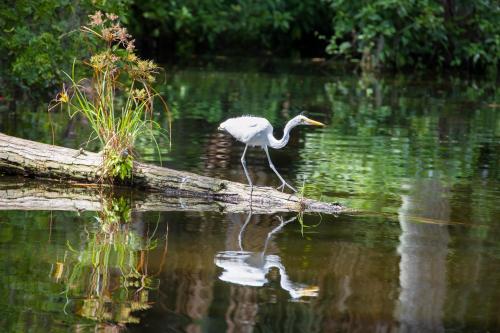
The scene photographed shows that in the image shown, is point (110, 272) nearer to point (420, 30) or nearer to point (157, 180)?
point (157, 180)

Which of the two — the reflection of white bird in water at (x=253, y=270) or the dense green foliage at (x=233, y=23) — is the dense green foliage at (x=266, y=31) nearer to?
the dense green foliage at (x=233, y=23)

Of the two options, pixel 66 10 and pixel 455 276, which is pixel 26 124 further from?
pixel 455 276

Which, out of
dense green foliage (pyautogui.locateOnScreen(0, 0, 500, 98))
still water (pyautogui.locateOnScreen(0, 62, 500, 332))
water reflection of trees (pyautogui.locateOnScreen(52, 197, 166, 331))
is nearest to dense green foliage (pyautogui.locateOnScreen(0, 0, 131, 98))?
dense green foliage (pyautogui.locateOnScreen(0, 0, 500, 98))

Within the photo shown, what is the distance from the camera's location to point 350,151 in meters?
13.0

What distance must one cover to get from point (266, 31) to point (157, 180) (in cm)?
2343

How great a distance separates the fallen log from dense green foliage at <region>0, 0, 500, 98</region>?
3.64m

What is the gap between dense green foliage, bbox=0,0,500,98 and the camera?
546 inches

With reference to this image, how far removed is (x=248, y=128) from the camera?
922cm

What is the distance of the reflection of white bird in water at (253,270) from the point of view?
658 cm

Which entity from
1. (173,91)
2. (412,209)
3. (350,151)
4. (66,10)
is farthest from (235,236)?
(173,91)

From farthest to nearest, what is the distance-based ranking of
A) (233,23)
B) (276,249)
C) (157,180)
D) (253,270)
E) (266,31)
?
(266,31) < (233,23) < (157,180) < (276,249) < (253,270)

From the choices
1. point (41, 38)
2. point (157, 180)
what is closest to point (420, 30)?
point (41, 38)

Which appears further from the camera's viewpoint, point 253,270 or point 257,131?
point 257,131

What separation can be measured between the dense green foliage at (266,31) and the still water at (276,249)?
3.92 feet
